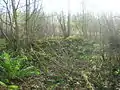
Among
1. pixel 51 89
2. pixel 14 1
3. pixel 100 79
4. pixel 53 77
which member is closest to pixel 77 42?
pixel 14 1

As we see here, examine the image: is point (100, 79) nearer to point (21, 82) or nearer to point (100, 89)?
point (100, 89)

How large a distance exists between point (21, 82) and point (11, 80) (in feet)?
1.26

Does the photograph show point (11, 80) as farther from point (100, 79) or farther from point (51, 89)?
point (100, 79)

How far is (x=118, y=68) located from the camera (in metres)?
7.65

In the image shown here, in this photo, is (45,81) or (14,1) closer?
(45,81)

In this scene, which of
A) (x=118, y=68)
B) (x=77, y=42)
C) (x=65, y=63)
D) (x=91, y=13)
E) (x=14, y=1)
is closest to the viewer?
(x=65, y=63)

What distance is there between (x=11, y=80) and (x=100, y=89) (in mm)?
4316

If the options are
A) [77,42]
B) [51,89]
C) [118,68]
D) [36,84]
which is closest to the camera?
[51,89]

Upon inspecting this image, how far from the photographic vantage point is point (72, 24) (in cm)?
4578

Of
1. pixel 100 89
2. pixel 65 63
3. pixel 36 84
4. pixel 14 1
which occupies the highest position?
pixel 14 1

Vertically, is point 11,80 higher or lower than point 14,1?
lower

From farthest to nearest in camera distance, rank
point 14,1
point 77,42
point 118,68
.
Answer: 1. point 77,42
2. point 14,1
3. point 118,68

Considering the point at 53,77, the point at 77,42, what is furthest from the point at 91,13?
the point at 53,77

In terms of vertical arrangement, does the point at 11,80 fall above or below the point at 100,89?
below
